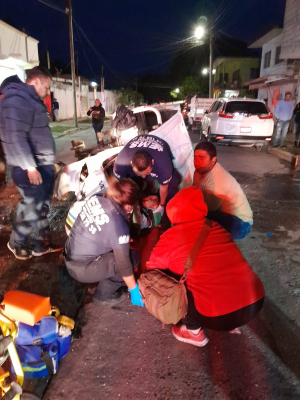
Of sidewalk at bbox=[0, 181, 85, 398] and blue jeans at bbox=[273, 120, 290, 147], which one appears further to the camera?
blue jeans at bbox=[273, 120, 290, 147]

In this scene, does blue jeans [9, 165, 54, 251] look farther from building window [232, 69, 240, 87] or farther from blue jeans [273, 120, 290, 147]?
building window [232, 69, 240, 87]

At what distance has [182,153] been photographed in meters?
4.47

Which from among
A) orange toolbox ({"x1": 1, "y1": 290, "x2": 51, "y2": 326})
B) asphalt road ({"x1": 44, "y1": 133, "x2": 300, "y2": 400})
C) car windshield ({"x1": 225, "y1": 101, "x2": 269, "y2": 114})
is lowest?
asphalt road ({"x1": 44, "y1": 133, "x2": 300, "y2": 400})


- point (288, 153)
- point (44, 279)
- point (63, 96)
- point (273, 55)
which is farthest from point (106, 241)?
point (63, 96)

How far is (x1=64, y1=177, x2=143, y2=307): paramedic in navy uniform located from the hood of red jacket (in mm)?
441

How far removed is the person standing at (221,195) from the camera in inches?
127

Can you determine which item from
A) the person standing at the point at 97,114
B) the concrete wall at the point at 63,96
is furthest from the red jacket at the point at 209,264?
the concrete wall at the point at 63,96

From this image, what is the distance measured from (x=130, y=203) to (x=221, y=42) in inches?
1946

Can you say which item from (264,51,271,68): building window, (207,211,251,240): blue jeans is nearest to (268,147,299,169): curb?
(207,211,251,240): blue jeans

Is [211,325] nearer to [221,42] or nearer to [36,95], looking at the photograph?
[36,95]

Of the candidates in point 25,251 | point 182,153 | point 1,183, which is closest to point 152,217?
point 182,153

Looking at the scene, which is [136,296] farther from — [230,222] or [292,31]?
[292,31]

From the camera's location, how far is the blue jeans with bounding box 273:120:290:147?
10.7 m

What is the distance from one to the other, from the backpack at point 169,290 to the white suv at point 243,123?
28.9ft
